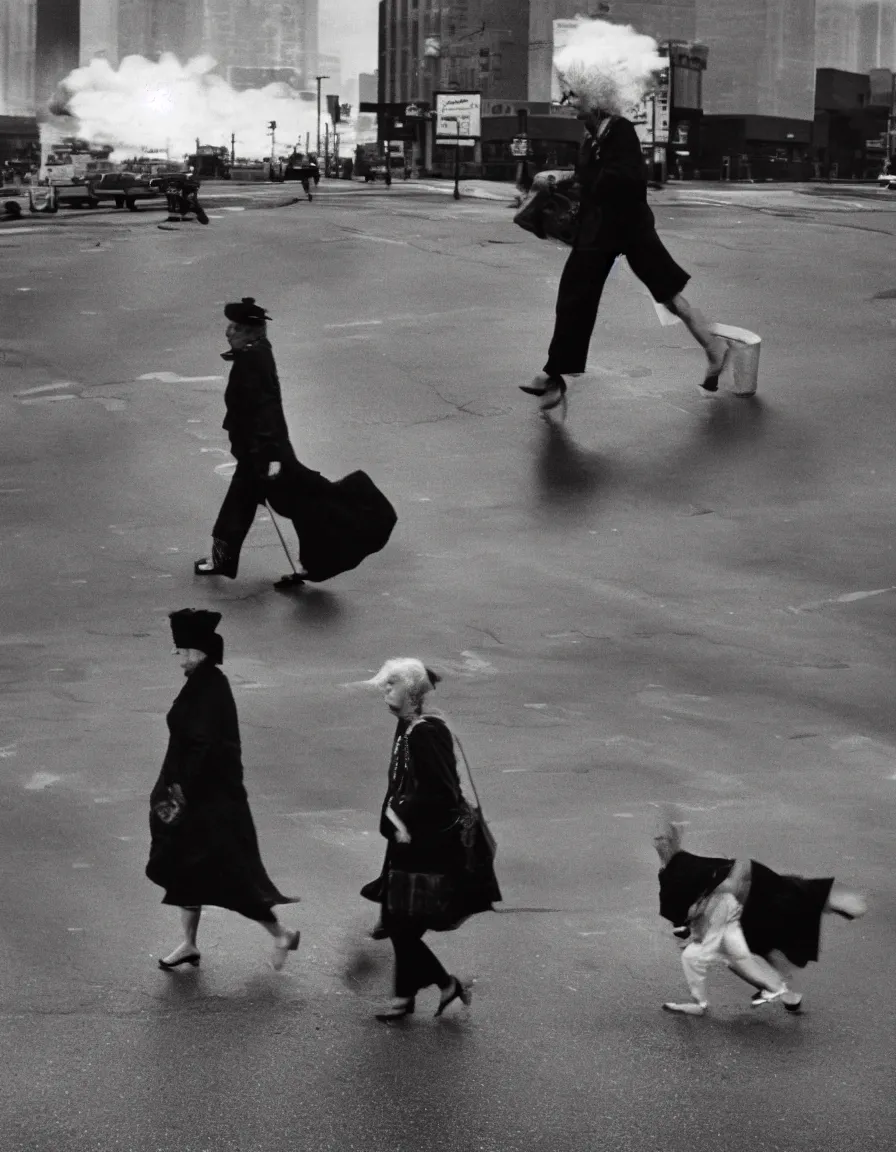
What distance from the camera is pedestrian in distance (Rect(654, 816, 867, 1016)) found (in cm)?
683

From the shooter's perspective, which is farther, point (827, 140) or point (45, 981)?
point (827, 140)

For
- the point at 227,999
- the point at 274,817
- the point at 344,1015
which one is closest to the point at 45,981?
the point at 227,999

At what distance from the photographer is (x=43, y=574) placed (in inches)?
516

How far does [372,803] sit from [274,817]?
527 mm

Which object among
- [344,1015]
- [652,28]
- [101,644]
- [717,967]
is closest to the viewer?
[344,1015]

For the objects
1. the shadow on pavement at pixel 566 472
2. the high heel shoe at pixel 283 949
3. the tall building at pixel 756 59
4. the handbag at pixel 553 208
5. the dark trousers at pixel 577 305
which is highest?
the tall building at pixel 756 59

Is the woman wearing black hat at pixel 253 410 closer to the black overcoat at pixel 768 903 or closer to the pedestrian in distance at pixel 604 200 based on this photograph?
the pedestrian in distance at pixel 604 200

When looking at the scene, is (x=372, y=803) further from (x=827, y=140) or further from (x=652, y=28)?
(x=827, y=140)

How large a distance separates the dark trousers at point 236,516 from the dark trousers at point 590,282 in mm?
4490

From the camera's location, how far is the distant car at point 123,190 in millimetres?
45812

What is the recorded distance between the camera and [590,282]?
635 inches

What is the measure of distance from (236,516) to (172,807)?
5.80m

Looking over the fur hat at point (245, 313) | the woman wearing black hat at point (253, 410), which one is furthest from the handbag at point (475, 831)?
the fur hat at point (245, 313)

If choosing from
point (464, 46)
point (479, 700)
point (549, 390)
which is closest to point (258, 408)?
point (479, 700)
